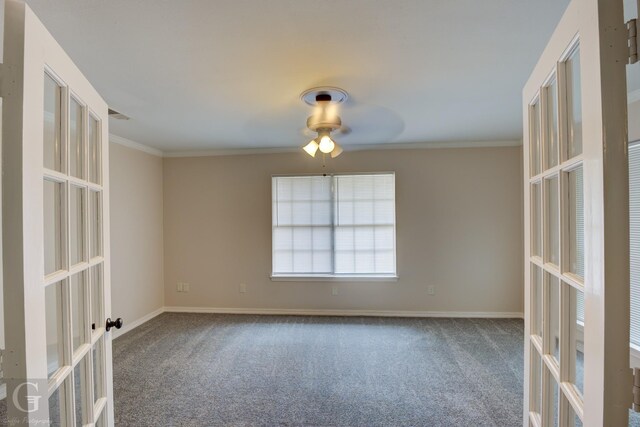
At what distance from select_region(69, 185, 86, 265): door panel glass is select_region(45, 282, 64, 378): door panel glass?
0.44 ft

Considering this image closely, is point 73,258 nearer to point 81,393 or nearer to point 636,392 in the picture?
point 81,393

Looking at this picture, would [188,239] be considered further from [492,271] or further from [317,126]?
[492,271]

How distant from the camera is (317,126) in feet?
8.45

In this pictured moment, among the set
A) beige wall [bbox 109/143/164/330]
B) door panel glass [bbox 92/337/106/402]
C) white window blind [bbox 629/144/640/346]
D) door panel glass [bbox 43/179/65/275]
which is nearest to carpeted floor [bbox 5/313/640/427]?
beige wall [bbox 109/143/164/330]

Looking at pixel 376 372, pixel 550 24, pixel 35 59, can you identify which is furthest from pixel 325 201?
pixel 35 59

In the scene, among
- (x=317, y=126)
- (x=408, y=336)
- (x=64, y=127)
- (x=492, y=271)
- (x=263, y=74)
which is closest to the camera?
(x=64, y=127)

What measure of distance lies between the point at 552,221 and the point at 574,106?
1.26ft

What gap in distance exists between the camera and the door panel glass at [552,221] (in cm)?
98

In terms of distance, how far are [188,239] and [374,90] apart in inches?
140

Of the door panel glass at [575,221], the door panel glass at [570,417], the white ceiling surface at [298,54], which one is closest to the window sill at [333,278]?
the white ceiling surface at [298,54]

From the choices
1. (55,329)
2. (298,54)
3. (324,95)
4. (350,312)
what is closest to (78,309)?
(55,329)

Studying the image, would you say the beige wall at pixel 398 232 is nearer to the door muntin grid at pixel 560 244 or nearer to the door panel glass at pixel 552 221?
the door muntin grid at pixel 560 244

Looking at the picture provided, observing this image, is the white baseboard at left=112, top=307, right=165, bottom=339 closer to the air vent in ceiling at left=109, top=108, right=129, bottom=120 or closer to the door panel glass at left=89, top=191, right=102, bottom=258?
the air vent in ceiling at left=109, top=108, right=129, bottom=120

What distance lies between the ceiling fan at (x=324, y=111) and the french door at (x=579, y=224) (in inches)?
54.0
